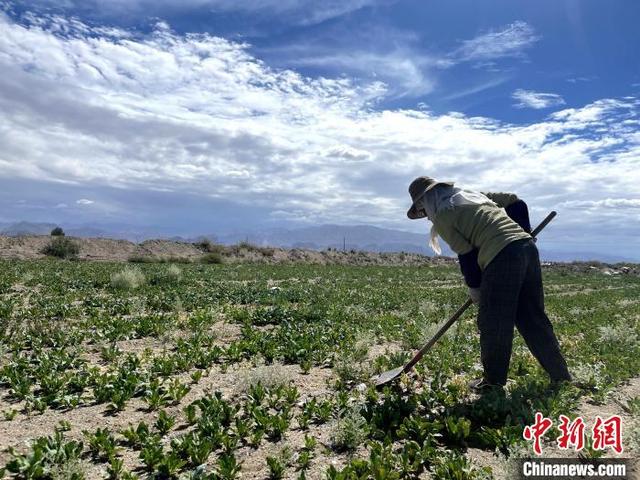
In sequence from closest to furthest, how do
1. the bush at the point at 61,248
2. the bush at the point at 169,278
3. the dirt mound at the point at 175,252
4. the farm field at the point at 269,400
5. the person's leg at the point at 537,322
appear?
the farm field at the point at 269,400 → the person's leg at the point at 537,322 → the bush at the point at 169,278 → the bush at the point at 61,248 → the dirt mound at the point at 175,252

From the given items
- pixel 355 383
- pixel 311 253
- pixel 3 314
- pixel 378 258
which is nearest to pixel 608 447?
Answer: pixel 355 383

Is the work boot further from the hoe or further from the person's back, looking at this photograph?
the person's back

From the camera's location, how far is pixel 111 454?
3.92 m

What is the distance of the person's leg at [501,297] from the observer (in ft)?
15.9

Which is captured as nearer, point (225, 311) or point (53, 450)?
point (53, 450)

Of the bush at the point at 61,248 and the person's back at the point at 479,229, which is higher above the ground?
the person's back at the point at 479,229

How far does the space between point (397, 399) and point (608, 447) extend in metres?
1.96

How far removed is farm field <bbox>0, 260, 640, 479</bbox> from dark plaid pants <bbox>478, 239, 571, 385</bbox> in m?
0.45

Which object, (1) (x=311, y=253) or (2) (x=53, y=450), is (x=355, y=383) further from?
(1) (x=311, y=253)

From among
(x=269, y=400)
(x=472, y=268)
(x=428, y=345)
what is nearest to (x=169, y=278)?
(x=269, y=400)

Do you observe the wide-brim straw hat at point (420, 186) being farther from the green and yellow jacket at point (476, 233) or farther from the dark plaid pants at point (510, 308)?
the dark plaid pants at point (510, 308)

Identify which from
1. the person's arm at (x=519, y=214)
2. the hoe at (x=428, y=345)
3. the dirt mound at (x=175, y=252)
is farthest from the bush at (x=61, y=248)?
the person's arm at (x=519, y=214)

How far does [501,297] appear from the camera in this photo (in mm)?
4891

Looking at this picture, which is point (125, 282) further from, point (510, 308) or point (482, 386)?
point (510, 308)
